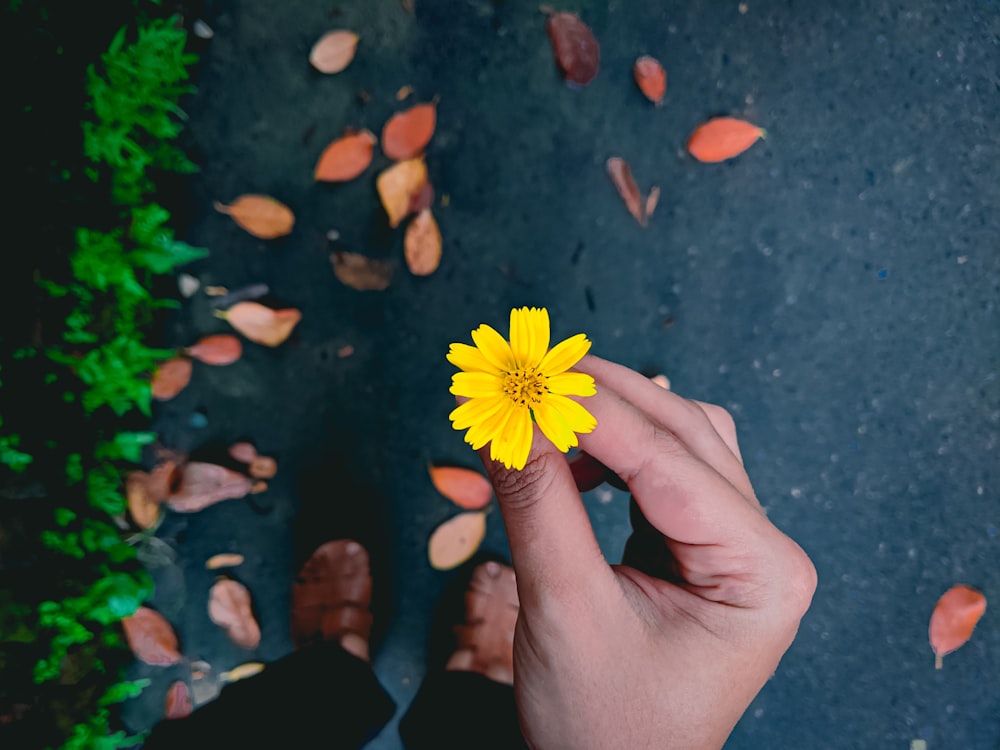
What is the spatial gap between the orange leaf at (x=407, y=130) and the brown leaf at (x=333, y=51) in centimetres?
20

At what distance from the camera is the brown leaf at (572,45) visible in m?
1.78

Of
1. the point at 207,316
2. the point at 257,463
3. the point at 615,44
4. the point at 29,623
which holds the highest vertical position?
the point at 615,44

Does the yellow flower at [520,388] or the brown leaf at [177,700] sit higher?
the yellow flower at [520,388]

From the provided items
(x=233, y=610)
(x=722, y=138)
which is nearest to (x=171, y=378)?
(x=233, y=610)

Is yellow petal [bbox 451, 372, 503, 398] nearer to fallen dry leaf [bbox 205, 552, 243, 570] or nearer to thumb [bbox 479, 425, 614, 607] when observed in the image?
thumb [bbox 479, 425, 614, 607]

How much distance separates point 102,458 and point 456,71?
135 centimetres

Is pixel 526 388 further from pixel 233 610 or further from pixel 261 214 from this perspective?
pixel 233 610

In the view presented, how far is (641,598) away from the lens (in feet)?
3.84

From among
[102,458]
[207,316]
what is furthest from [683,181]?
[102,458]

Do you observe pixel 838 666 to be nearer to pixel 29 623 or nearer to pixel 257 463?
pixel 257 463

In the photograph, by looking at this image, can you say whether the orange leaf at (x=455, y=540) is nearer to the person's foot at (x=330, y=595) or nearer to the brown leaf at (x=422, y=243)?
the person's foot at (x=330, y=595)

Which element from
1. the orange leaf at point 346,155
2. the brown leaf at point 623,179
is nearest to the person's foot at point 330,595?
the orange leaf at point 346,155

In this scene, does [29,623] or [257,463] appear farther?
[257,463]

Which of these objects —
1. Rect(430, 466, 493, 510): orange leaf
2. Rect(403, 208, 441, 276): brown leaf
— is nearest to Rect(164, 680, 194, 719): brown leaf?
Rect(430, 466, 493, 510): orange leaf
